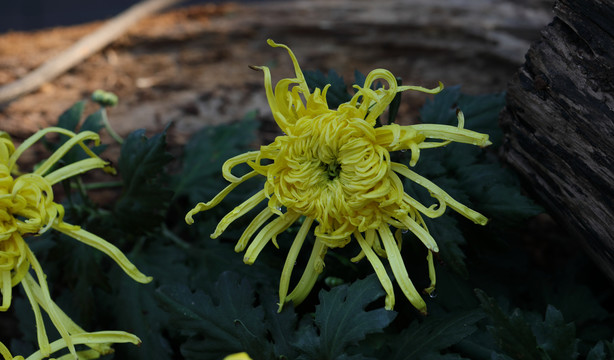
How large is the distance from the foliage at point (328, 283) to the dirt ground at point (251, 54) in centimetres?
62

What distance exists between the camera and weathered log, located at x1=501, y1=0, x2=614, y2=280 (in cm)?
119

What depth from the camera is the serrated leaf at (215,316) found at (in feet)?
4.14

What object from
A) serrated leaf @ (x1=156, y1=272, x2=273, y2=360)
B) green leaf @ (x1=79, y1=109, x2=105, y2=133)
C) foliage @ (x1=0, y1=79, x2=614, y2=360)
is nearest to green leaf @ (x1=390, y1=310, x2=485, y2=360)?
foliage @ (x1=0, y1=79, x2=614, y2=360)

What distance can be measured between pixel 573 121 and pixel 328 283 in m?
0.61

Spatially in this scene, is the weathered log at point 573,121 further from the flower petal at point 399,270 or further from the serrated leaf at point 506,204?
the flower petal at point 399,270

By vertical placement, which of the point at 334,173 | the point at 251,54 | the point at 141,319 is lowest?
the point at 141,319

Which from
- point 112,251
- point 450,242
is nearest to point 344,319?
point 450,242

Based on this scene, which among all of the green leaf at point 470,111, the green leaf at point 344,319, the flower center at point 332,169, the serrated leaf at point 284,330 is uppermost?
the flower center at point 332,169

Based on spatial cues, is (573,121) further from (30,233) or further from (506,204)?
(30,233)

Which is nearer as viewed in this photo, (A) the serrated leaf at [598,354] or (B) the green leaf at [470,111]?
(A) the serrated leaf at [598,354]

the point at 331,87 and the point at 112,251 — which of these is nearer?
the point at 112,251

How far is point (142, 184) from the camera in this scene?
1489 millimetres

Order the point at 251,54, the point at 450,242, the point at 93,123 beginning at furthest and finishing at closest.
Answer: the point at 251,54
the point at 93,123
the point at 450,242

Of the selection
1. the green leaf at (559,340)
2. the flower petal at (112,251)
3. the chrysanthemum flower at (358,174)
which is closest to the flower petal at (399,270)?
the chrysanthemum flower at (358,174)
